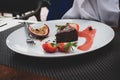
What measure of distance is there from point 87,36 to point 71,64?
0.25 m

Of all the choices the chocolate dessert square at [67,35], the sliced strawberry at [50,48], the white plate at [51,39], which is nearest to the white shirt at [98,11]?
the white plate at [51,39]

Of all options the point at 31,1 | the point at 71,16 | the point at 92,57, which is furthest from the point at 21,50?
the point at 31,1

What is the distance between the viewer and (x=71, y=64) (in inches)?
26.1

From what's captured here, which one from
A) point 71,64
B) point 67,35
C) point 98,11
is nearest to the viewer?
point 71,64

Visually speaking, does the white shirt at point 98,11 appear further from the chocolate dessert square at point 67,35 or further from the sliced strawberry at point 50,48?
the sliced strawberry at point 50,48

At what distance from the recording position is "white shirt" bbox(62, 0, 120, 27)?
105cm

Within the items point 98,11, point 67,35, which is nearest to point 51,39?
point 67,35

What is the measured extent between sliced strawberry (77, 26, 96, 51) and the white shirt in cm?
15

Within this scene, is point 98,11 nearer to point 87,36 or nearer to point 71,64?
point 87,36

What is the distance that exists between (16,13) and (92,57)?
6.16ft

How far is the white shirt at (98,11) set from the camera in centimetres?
105

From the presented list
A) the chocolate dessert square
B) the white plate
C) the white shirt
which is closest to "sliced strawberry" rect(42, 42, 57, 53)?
the white plate

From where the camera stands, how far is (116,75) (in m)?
0.60

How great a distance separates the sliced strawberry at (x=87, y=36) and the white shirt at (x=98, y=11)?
Answer: 148mm
